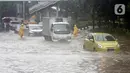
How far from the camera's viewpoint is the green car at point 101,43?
77.0 feet

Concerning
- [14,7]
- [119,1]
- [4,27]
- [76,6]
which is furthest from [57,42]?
[14,7]

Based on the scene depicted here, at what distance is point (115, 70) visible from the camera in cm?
1608

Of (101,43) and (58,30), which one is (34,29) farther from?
(101,43)

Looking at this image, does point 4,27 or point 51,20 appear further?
point 4,27

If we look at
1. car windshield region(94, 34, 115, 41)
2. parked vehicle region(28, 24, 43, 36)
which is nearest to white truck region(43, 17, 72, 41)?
parked vehicle region(28, 24, 43, 36)

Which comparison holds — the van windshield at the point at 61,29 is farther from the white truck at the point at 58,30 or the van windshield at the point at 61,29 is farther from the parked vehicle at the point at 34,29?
the parked vehicle at the point at 34,29

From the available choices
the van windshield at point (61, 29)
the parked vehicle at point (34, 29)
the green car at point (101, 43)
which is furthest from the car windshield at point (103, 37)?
the parked vehicle at point (34, 29)

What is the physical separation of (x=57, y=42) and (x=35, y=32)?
38.7 ft

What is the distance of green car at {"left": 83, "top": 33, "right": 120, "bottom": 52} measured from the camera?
23.5 m

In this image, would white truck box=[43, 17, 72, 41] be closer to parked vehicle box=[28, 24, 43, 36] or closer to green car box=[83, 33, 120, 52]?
green car box=[83, 33, 120, 52]

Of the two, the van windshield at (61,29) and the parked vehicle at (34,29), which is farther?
the parked vehicle at (34,29)

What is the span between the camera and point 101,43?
2381cm

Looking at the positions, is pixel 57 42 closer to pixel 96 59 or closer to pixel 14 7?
pixel 96 59

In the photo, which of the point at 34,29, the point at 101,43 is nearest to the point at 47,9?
the point at 34,29
